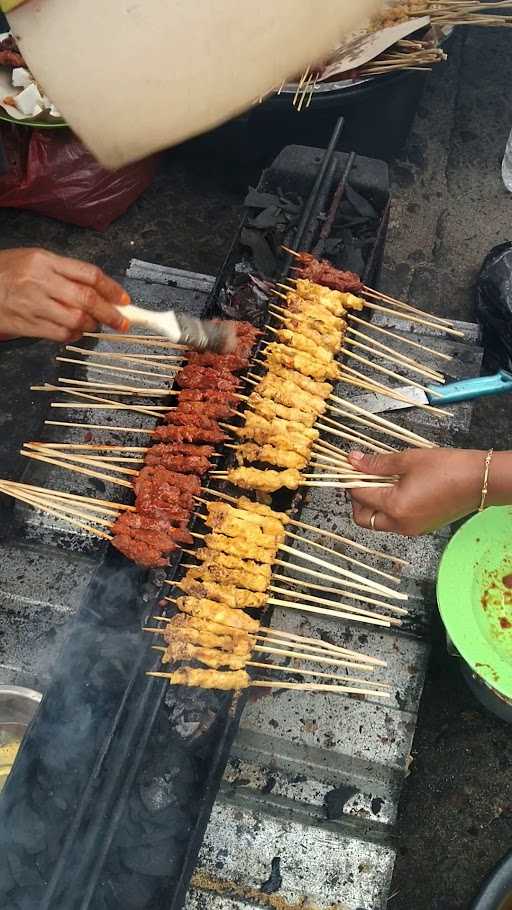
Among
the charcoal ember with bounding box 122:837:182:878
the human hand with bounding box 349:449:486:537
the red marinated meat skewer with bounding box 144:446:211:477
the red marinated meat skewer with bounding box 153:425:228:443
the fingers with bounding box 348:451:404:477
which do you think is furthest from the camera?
the red marinated meat skewer with bounding box 153:425:228:443

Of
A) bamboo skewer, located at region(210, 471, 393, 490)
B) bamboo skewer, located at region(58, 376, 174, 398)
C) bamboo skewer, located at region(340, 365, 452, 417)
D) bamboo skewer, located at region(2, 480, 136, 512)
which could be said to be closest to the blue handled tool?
bamboo skewer, located at region(340, 365, 452, 417)

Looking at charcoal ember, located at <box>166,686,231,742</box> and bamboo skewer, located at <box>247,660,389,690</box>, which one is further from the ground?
charcoal ember, located at <box>166,686,231,742</box>

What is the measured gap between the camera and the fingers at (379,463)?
355 cm

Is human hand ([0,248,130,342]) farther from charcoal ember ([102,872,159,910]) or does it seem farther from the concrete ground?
the concrete ground

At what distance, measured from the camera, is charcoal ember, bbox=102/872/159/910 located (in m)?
2.79

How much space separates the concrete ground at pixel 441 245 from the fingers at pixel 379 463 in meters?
1.49

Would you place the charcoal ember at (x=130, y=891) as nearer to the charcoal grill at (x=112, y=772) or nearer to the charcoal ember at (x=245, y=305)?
the charcoal grill at (x=112, y=772)

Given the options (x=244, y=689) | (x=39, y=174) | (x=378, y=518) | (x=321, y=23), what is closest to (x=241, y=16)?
(x=321, y=23)

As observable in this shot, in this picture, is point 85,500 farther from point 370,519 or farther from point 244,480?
point 370,519

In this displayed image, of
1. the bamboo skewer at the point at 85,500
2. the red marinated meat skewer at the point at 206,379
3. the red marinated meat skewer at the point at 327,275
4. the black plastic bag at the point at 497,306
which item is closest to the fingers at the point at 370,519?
the red marinated meat skewer at the point at 206,379

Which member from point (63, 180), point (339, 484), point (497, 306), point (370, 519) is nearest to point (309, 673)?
point (370, 519)

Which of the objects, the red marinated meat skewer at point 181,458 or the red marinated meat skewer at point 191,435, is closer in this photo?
the red marinated meat skewer at point 181,458

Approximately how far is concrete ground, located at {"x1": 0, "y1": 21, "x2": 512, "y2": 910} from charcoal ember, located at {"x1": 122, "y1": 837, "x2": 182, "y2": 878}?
1.77 meters

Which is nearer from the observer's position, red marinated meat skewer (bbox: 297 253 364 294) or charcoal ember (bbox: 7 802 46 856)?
charcoal ember (bbox: 7 802 46 856)
